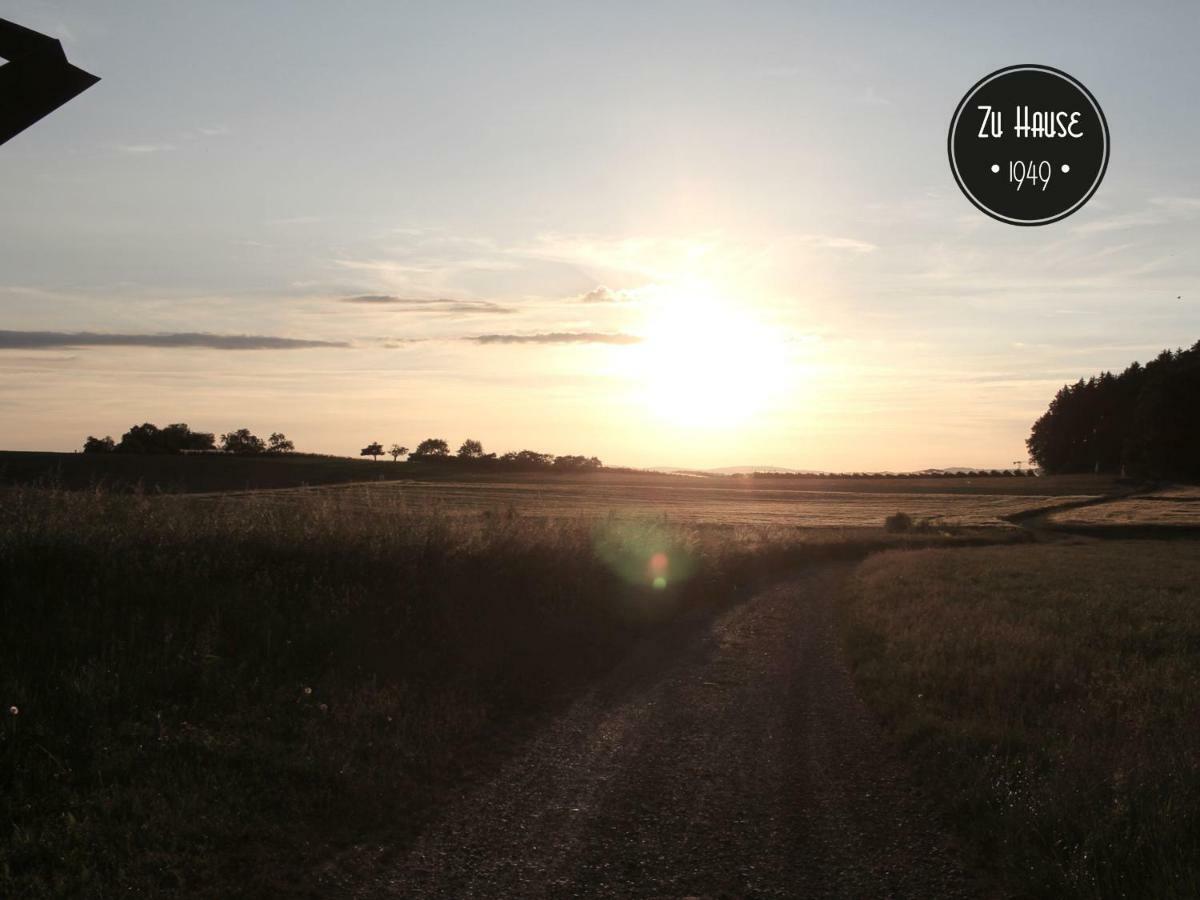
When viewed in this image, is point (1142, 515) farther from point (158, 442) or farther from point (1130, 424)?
point (158, 442)

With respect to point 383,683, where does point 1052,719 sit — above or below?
below

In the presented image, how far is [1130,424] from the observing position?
99.9 metres

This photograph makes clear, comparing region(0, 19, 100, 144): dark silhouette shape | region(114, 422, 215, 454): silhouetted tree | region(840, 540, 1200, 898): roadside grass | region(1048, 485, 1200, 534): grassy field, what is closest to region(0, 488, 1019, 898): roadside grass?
region(840, 540, 1200, 898): roadside grass

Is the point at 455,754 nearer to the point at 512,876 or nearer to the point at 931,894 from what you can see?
the point at 512,876

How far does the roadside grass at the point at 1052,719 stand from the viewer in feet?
20.6

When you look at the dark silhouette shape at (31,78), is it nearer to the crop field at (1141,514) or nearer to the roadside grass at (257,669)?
the roadside grass at (257,669)

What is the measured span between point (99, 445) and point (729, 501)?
2022 inches

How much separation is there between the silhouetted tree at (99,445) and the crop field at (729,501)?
22.5 metres

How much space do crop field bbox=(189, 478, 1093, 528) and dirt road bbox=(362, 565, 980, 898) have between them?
109 ft

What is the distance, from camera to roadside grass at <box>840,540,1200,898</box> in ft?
20.6

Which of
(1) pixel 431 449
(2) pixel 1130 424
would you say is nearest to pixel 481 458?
(1) pixel 431 449

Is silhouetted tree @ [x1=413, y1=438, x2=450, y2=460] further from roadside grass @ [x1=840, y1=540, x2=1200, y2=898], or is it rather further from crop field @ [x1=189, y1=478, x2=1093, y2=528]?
roadside grass @ [x1=840, y1=540, x2=1200, y2=898]

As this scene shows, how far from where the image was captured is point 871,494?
97688 mm

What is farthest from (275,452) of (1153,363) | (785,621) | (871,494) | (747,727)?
(1153,363)
